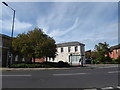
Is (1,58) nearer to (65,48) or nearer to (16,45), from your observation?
(16,45)

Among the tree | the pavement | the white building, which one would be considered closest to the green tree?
the white building

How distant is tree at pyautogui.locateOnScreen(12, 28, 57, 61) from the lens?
18.9 m

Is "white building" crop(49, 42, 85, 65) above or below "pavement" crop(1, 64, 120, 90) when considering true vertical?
above

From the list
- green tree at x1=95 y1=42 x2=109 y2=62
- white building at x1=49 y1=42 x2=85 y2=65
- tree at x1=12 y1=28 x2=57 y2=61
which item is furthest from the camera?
green tree at x1=95 y1=42 x2=109 y2=62

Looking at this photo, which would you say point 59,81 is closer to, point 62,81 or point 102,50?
point 62,81

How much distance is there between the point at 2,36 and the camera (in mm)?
22188

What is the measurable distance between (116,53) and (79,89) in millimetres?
46285

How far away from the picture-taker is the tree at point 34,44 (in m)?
18.9

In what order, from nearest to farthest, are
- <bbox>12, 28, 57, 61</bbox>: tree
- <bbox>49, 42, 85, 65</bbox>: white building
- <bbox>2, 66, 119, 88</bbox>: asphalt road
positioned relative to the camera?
<bbox>2, 66, 119, 88</bbox>: asphalt road → <bbox>12, 28, 57, 61</bbox>: tree → <bbox>49, 42, 85, 65</bbox>: white building

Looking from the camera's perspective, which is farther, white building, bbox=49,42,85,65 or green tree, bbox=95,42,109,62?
green tree, bbox=95,42,109,62

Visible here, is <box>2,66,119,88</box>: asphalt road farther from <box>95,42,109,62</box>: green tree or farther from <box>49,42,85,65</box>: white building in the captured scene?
<box>95,42,109,62</box>: green tree

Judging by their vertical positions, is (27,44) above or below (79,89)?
above

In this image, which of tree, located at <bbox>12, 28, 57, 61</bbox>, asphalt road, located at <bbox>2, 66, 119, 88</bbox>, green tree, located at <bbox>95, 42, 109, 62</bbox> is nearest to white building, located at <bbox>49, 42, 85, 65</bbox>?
green tree, located at <bbox>95, 42, 109, 62</bbox>

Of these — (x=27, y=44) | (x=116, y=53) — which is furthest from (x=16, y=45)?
(x=116, y=53)
